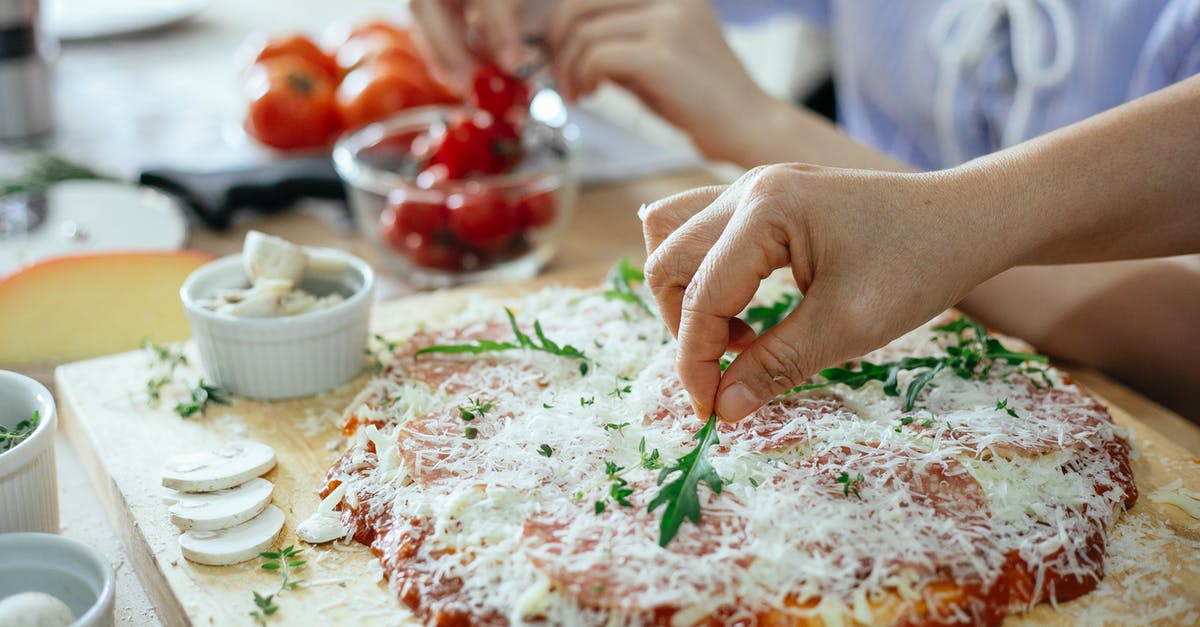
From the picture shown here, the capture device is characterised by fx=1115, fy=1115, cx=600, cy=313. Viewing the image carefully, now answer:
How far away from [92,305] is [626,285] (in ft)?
3.01

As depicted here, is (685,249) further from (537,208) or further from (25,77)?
(25,77)

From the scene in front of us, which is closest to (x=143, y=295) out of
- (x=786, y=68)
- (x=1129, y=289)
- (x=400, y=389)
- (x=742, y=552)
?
(x=400, y=389)

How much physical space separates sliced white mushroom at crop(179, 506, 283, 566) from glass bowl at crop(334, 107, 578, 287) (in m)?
0.85

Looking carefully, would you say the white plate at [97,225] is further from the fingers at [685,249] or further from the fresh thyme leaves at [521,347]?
the fingers at [685,249]

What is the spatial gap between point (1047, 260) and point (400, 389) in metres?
0.88

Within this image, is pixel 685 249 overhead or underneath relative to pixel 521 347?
overhead

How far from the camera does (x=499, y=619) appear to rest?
1.16 m

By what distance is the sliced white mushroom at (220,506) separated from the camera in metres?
1.32

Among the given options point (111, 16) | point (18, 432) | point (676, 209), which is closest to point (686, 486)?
point (676, 209)

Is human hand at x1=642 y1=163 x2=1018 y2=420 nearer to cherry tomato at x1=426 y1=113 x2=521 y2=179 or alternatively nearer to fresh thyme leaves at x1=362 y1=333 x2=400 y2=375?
fresh thyme leaves at x1=362 y1=333 x2=400 y2=375

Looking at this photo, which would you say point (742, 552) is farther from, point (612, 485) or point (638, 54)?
point (638, 54)

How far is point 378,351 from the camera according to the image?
1773mm

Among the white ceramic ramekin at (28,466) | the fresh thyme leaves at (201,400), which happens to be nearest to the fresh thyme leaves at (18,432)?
the white ceramic ramekin at (28,466)

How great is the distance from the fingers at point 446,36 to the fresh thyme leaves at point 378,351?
938 mm
